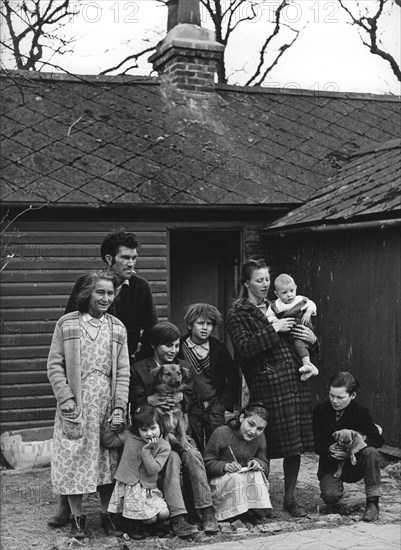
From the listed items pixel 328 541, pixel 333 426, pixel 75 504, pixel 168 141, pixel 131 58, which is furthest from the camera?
pixel 131 58

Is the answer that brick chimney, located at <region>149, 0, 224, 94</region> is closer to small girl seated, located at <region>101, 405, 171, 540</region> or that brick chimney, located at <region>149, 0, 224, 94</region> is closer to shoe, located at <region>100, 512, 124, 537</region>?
small girl seated, located at <region>101, 405, 171, 540</region>

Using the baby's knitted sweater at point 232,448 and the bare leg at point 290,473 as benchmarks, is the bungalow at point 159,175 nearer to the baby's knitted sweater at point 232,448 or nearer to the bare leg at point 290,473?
the bare leg at point 290,473

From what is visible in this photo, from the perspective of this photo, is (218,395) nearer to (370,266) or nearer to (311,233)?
(370,266)

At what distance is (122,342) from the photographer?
571cm

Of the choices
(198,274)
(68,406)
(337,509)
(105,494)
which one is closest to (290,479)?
(337,509)

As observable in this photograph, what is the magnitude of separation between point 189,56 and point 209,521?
7978mm

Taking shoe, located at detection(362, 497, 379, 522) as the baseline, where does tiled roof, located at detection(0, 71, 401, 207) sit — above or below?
above

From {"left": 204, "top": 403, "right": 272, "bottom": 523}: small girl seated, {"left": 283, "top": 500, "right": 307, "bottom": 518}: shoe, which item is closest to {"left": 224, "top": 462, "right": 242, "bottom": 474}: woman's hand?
{"left": 204, "top": 403, "right": 272, "bottom": 523}: small girl seated

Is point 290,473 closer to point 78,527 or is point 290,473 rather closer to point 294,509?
point 294,509

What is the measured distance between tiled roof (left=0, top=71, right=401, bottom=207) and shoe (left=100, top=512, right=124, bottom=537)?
434cm

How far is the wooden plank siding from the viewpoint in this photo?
7938 mm

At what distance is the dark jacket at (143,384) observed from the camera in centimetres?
579

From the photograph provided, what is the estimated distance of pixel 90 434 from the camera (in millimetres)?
5492

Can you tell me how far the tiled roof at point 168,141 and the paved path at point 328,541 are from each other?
4.90 metres
